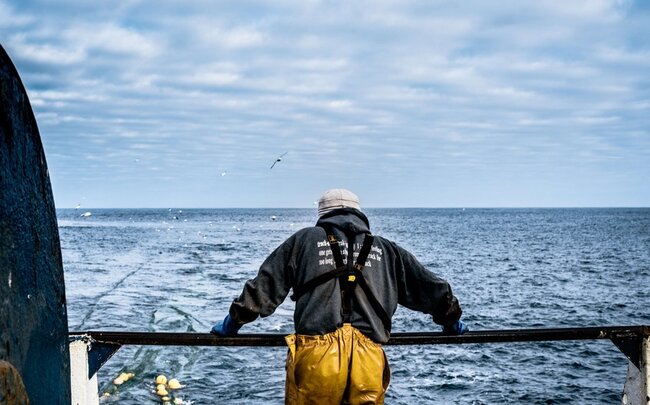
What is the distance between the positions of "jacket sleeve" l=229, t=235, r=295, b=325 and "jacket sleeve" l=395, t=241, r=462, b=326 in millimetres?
634

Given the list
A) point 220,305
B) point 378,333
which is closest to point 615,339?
point 378,333

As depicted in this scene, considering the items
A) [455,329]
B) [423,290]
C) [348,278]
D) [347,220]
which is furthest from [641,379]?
[347,220]

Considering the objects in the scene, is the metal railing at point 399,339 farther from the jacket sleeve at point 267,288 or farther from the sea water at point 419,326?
the sea water at point 419,326

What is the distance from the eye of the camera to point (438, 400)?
43.3ft

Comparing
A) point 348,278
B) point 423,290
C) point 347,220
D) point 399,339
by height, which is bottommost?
point 399,339

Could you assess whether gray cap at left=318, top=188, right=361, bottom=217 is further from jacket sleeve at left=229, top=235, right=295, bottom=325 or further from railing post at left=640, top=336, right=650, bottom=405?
railing post at left=640, top=336, right=650, bottom=405

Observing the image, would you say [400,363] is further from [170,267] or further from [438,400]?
[170,267]

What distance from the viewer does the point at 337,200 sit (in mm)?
3516

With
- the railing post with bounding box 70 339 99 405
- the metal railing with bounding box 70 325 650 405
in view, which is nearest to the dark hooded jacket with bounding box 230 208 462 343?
the metal railing with bounding box 70 325 650 405

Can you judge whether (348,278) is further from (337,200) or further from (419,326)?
(419,326)

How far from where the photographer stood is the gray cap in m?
3.52

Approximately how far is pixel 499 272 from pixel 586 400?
23.9 meters

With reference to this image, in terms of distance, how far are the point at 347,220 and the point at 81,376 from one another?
1.77 metres

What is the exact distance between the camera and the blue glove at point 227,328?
351 centimetres
